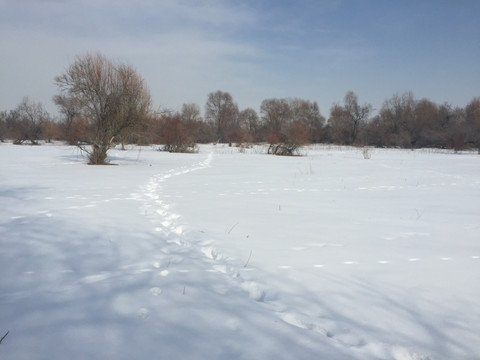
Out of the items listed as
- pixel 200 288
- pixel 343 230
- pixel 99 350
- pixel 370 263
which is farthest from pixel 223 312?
pixel 343 230

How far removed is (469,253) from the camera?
3.41m

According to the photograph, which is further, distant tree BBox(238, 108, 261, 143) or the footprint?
distant tree BBox(238, 108, 261, 143)

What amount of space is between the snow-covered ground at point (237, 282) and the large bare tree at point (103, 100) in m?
9.86

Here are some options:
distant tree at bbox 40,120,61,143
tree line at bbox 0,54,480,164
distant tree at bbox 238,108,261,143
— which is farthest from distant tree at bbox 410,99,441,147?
distant tree at bbox 40,120,61,143

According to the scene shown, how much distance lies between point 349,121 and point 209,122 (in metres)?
24.4

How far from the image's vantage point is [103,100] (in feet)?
47.3

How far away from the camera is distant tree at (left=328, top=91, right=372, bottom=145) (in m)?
53.9

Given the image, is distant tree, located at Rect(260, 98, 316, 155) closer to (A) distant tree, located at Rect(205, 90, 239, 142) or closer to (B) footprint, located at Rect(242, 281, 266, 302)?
(A) distant tree, located at Rect(205, 90, 239, 142)

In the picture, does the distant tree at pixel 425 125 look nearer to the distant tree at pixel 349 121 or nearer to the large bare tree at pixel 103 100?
the distant tree at pixel 349 121

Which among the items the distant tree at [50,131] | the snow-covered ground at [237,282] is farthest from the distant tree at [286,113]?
the snow-covered ground at [237,282]

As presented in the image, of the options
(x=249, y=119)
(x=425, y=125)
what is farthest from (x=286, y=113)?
(x=425, y=125)

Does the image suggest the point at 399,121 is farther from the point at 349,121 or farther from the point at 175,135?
the point at 175,135

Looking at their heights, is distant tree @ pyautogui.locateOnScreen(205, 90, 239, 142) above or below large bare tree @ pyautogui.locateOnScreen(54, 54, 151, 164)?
above

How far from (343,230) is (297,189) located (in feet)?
12.5
